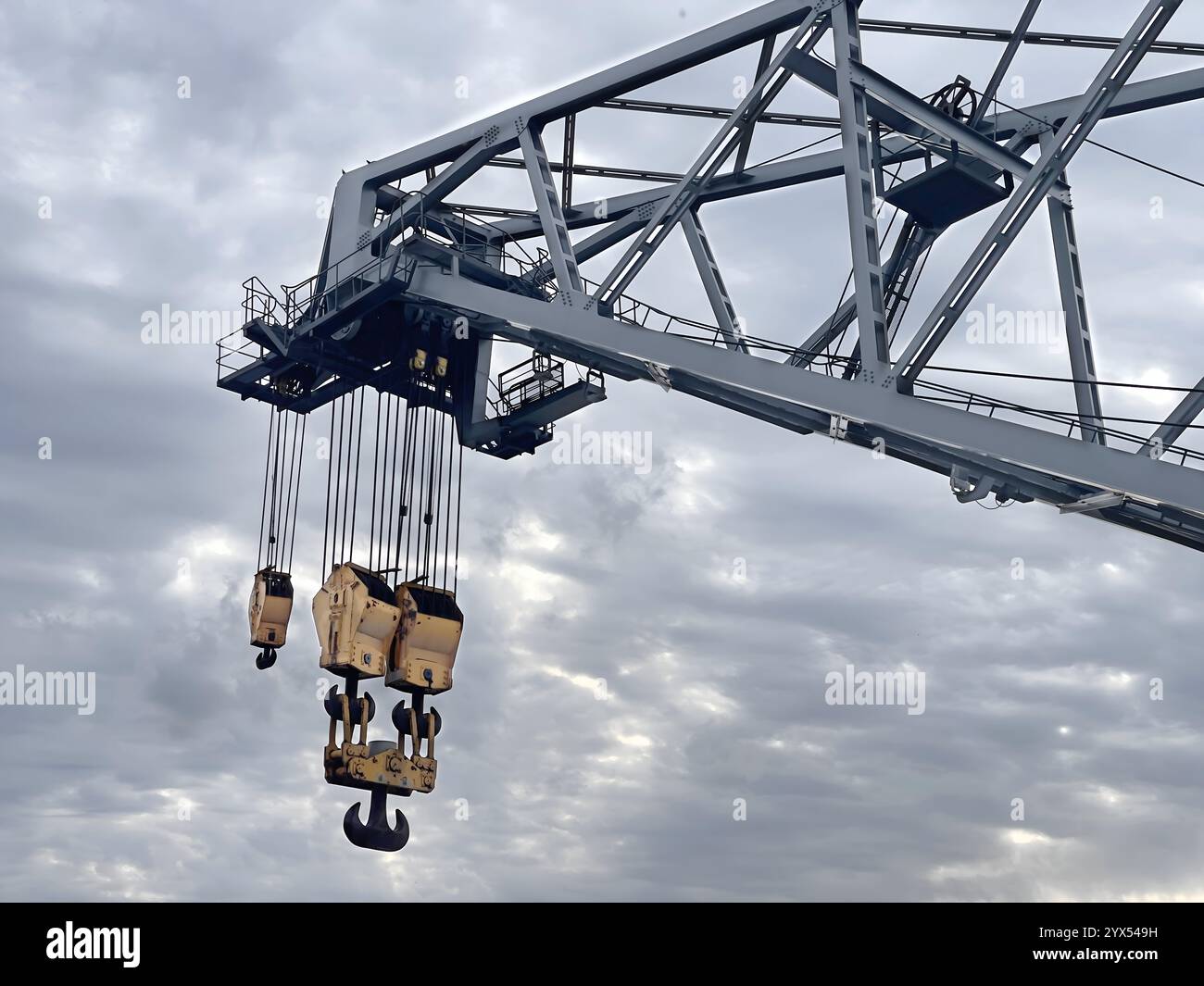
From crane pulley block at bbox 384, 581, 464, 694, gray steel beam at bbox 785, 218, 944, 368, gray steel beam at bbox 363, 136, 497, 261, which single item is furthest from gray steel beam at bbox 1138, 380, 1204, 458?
crane pulley block at bbox 384, 581, 464, 694

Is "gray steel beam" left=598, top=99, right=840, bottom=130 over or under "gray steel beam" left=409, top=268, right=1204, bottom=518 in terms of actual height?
over

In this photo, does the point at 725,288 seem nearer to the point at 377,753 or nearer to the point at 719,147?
the point at 719,147

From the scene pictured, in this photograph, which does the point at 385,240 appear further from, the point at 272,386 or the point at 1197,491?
the point at 1197,491

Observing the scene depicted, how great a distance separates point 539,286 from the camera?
3638cm

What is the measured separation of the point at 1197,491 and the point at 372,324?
2123 cm

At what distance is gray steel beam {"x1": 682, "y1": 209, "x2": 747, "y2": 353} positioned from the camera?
2905 centimetres

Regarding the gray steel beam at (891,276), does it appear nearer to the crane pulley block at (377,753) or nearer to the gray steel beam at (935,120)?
the gray steel beam at (935,120)

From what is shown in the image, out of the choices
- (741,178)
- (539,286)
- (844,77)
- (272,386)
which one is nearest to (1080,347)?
(844,77)

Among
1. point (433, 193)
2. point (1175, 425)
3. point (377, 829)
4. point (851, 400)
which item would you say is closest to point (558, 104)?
point (433, 193)

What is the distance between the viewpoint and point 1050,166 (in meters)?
22.2

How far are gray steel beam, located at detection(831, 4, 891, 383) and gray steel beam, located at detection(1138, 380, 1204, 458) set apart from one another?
4221mm

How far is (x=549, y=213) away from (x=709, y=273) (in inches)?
137

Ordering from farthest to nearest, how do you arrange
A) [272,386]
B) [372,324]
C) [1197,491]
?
[272,386] → [372,324] → [1197,491]

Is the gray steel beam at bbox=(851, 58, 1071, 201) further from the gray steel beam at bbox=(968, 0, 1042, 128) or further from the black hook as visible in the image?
the black hook
